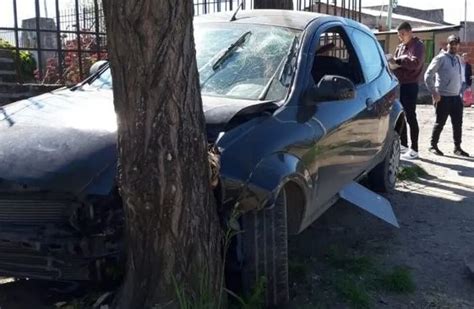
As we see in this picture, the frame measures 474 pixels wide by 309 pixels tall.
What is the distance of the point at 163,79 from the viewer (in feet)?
9.61

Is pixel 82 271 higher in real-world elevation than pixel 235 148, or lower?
lower

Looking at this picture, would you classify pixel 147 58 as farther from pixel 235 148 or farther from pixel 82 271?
pixel 82 271

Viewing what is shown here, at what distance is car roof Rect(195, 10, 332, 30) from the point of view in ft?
16.3

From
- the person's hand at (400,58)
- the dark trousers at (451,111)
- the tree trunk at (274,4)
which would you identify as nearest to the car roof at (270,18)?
the tree trunk at (274,4)

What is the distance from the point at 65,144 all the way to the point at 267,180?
1111mm

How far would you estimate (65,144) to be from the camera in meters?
3.50

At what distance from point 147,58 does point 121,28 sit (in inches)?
7.0

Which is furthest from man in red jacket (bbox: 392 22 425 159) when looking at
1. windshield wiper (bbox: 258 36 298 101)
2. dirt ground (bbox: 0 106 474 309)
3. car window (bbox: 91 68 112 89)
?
car window (bbox: 91 68 112 89)

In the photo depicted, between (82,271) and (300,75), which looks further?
(300,75)

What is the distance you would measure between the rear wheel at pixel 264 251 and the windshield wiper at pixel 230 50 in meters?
1.31

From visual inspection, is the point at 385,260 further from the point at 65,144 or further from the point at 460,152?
the point at 460,152

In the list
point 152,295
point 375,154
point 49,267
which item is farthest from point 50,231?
point 375,154

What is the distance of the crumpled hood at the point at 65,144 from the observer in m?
3.30

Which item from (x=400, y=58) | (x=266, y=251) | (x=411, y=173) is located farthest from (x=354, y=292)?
(x=400, y=58)
